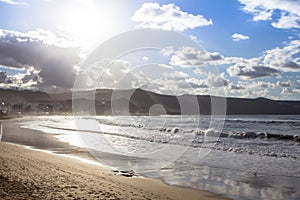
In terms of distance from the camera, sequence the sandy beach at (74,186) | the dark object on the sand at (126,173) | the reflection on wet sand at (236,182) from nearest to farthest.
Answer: the sandy beach at (74,186), the reflection on wet sand at (236,182), the dark object on the sand at (126,173)

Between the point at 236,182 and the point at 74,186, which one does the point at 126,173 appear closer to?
the point at 74,186

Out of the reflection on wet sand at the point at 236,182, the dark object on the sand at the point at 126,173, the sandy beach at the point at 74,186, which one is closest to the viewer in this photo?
the sandy beach at the point at 74,186

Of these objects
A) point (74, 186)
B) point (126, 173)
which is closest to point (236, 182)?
point (126, 173)

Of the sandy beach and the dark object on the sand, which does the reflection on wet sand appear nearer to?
the sandy beach

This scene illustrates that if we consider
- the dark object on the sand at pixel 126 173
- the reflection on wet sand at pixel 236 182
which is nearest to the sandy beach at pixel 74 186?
the dark object on the sand at pixel 126 173

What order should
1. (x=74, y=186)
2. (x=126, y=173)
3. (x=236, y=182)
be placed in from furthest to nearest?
(x=126, y=173) → (x=236, y=182) → (x=74, y=186)

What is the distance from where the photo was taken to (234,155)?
19.8m

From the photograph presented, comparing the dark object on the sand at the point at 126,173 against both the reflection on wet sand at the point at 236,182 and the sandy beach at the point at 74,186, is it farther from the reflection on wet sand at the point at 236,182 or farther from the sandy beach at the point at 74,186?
the reflection on wet sand at the point at 236,182

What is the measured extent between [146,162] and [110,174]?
409 centimetres

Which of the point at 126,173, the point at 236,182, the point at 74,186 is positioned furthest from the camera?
the point at 126,173

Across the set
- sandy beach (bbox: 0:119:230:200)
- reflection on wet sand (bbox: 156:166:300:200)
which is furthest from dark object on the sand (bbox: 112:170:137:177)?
reflection on wet sand (bbox: 156:166:300:200)

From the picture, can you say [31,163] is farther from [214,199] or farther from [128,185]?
[214,199]

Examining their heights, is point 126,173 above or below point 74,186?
below

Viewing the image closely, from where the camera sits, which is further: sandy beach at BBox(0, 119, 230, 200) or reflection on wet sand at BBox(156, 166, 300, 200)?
reflection on wet sand at BBox(156, 166, 300, 200)
